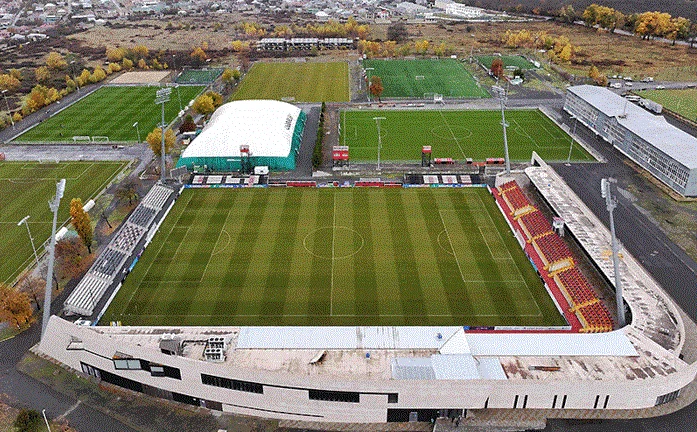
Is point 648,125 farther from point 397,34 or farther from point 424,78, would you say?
point 397,34

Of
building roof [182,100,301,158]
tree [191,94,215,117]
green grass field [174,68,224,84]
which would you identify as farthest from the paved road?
green grass field [174,68,224,84]

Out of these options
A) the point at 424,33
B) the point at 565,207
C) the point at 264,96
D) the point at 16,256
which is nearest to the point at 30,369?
the point at 16,256

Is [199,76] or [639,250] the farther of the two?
[199,76]

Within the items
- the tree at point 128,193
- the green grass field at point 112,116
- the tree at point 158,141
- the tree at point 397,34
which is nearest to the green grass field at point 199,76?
the green grass field at point 112,116

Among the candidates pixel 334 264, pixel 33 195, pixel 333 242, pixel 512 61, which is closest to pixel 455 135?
pixel 333 242

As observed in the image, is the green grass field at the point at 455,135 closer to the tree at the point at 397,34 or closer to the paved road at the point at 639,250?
the paved road at the point at 639,250
